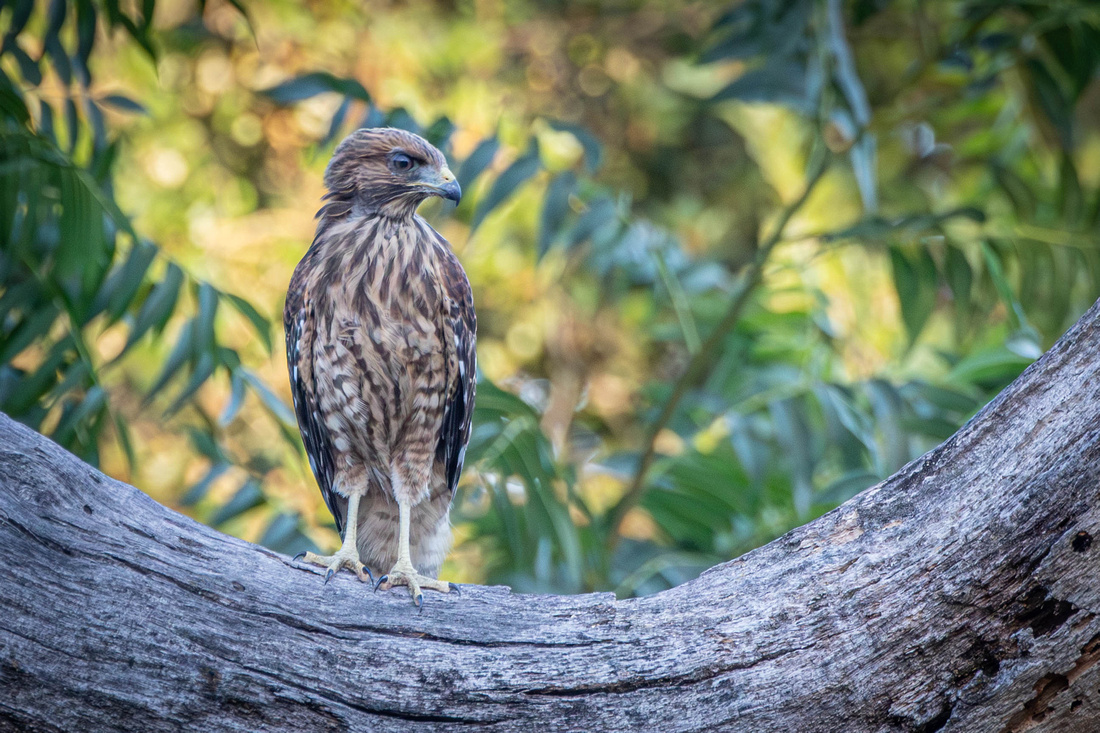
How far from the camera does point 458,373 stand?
280 centimetres

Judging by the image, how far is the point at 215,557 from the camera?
213 cm

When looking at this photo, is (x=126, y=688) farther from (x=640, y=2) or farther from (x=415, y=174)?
(x=640, y=2)

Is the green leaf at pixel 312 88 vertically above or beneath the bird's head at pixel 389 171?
above

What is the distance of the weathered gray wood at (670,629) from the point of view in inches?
71.3

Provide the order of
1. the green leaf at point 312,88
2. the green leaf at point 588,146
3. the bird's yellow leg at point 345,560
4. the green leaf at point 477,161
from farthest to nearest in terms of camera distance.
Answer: the green leaf at point 588,146 → the green leaf at point 312,88 → the green leaf at point 477,161 → the bird's yellow leg at point 345,560

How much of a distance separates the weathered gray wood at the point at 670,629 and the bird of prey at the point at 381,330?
0.55 meters

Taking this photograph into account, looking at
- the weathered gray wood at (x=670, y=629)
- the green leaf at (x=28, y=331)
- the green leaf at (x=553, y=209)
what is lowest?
the weathered gray wood at (x=670, y=629)

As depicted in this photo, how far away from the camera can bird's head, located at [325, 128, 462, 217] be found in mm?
2717

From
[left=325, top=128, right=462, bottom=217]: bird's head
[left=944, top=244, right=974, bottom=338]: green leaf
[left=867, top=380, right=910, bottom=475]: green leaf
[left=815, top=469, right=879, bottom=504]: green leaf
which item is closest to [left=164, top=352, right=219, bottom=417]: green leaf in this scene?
[left=325, top=128, right=462, bottom=217]: bird's head

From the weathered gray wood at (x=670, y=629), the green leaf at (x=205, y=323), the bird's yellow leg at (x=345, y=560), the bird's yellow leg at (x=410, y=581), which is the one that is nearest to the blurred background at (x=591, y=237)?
the green leaf at (x=205, y=323)

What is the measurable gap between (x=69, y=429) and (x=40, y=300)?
0.47 m

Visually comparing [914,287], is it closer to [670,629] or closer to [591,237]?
[591,237]

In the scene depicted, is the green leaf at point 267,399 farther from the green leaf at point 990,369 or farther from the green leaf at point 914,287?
the green leaf at point 990,369

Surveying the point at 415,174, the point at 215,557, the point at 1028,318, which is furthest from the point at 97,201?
the point at 1028,318
